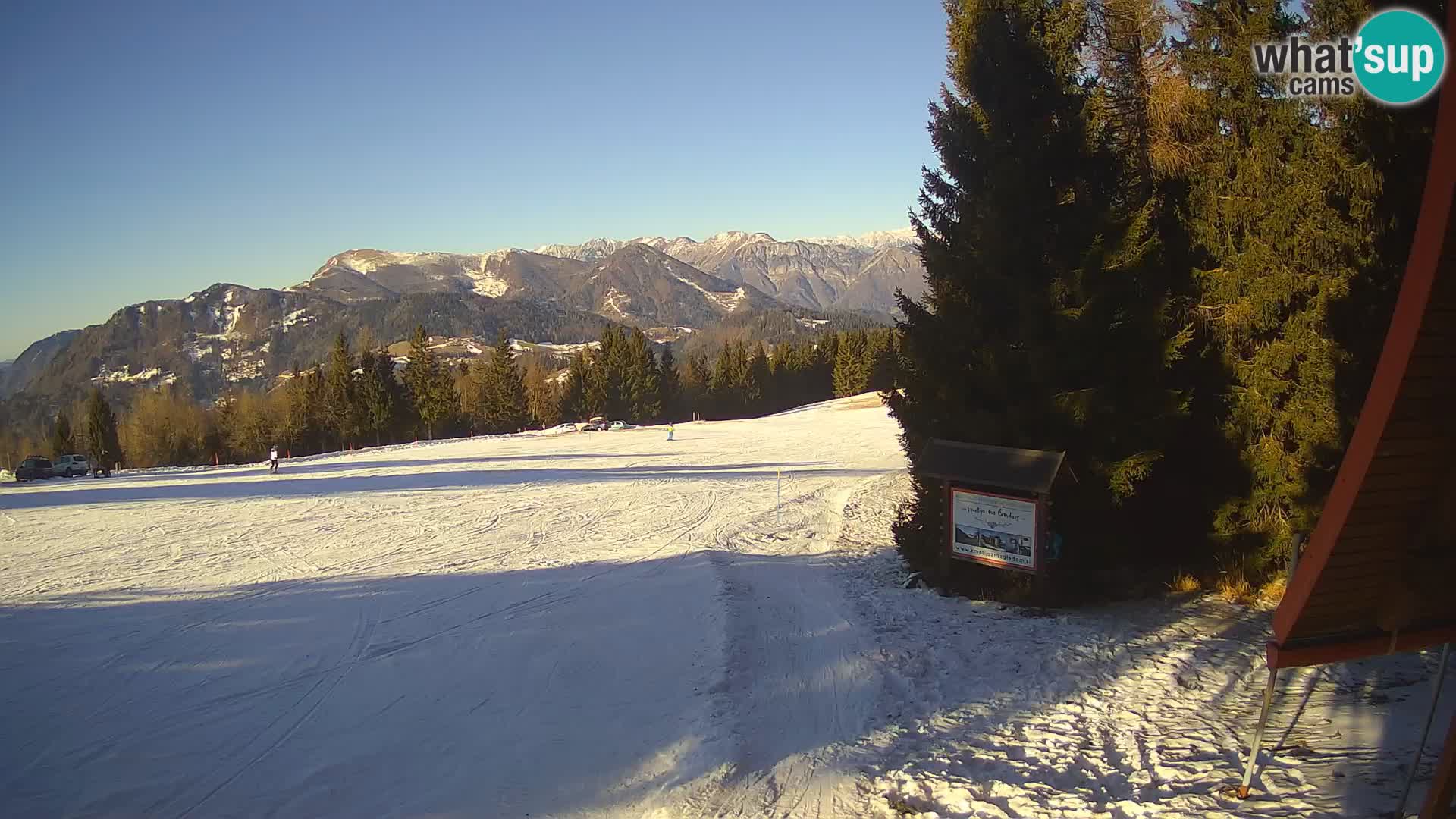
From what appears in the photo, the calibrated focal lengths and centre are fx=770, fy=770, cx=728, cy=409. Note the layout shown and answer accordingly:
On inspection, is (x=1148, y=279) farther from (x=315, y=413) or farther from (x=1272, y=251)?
(x=315, y=413)

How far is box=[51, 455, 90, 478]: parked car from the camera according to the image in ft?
152

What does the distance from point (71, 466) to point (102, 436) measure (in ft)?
133

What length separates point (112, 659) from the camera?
37.1 feet

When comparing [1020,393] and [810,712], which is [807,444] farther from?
[810,712]

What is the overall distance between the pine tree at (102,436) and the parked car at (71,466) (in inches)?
1441

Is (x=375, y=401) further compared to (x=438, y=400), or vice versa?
(x=438, y=400)

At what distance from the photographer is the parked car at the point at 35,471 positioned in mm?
44438

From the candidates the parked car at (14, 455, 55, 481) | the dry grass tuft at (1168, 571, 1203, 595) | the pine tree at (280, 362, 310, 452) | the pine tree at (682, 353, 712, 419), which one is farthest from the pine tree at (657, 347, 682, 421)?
the dry grass tuft at (1168, 571, 1203, 595)

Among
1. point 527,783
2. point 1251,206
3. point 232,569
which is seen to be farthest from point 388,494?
point 1251,206

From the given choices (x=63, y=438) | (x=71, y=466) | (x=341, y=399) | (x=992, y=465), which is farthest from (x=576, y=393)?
(x=992, y=465)

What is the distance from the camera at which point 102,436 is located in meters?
79.3

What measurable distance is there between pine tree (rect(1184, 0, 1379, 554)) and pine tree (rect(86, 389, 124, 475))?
316 ft

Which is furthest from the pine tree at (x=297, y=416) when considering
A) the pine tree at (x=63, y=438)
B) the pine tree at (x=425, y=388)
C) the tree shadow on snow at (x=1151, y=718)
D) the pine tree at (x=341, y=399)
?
the tree shadow on snow at (x=1151, y=718)

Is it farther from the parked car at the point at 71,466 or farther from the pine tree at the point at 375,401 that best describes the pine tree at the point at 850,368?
the parked car at the point at 71,466
